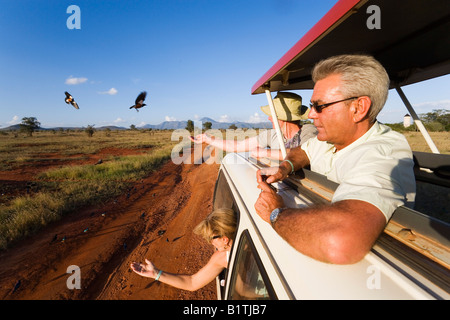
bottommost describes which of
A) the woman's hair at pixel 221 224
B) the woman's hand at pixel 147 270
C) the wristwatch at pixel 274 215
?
the woman's hand at pixel 147 270

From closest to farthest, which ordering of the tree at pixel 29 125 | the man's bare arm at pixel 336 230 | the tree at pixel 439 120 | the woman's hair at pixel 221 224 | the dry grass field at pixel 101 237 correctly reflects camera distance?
the man's bare arm at pixel 336 230, the woman's hair at pixel 221 224, the dry grass field at pixel 101 237, the tree at pixel 439 120, the tree at pixel 29 125

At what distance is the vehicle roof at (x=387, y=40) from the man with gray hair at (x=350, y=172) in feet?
0.77

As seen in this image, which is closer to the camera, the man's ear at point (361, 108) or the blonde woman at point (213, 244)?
the man's ear at point (361, 108)

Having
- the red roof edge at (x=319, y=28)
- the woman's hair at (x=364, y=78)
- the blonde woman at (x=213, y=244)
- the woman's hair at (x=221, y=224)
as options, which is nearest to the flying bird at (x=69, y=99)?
the blonde woman at (x=213, y=244)

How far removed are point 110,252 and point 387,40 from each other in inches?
190

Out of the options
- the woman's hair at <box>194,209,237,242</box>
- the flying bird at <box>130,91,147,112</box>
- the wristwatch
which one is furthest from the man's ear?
the flying bird at <box>130,91,147,112</box>

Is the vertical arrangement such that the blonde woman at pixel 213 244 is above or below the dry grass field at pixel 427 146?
below

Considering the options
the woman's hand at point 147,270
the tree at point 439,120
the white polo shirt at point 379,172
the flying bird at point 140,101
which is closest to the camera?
the white polo shirt at point 379,172

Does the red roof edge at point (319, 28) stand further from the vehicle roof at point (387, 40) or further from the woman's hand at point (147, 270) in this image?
the woman's hand at point (147, 270)

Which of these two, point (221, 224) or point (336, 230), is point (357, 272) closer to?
point (336, 230)

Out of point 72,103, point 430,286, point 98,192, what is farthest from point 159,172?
point 430,286

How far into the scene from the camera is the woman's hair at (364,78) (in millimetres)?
1303
